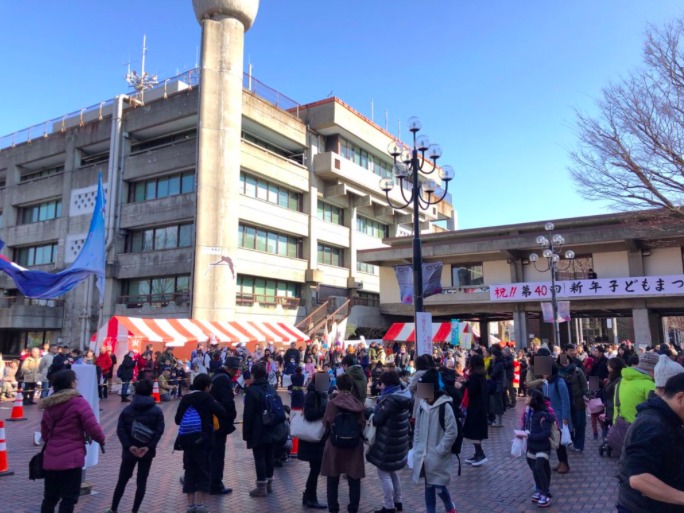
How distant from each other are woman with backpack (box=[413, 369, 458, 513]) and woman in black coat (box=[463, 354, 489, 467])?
306 cm

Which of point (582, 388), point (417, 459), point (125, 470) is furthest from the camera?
point (582, 388)

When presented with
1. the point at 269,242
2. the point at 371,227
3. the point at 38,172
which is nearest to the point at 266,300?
the point at 269,242

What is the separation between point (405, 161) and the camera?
13914 mm

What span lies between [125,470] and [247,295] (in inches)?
1074

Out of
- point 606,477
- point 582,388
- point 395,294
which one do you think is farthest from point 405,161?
point 395,294

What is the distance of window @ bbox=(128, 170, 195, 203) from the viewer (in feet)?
106

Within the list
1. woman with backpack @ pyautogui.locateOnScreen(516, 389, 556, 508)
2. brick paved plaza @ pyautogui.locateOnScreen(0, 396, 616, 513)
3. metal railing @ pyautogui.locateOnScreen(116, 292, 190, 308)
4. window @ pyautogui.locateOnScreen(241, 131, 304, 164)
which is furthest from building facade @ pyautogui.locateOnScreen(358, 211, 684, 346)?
woman with backpack @ pyautogui.locateOnScreen(516, 389, 556, 508)

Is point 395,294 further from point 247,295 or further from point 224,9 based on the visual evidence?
point 224,9

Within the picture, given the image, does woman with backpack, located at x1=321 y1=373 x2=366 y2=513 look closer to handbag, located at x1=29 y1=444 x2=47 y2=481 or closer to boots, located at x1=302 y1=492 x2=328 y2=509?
boots, located at x1=302 y1=492 x2=328 y2=509

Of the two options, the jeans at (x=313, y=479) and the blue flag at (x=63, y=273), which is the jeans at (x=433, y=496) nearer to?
the jeans at (x=313, y=479)

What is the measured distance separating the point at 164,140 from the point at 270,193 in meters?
8.09

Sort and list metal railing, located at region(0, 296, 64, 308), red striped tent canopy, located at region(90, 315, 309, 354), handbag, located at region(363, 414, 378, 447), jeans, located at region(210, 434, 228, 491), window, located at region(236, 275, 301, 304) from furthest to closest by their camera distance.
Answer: metal railing, located at region(0, 296, 64, 308) → window, located at region(236, 275, 301, 304) → red striped tent canopy, located at region(90, 315, 309, 354) → jeans, located at region(210, 434, 228, 491) → handbag, located at region(363, 414, 378, 447)

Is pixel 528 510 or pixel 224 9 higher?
pixel 224 9

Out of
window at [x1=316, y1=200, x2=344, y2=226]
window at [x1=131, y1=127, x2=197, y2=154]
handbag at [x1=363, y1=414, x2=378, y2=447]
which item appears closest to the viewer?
handbag at [x1=363, y1=414, x2=378, y2=447]
